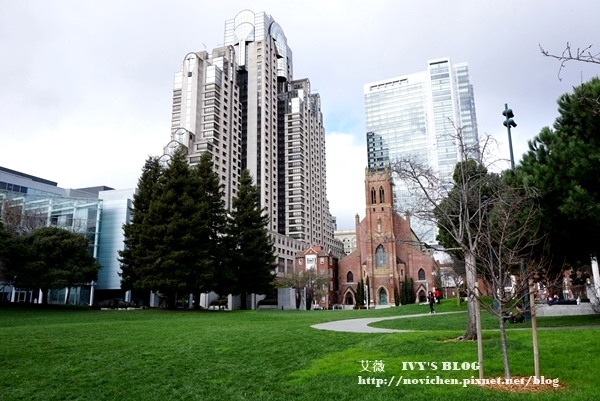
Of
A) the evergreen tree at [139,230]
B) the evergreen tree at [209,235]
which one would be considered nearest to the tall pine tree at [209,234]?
the evergreen tree at [209,235]

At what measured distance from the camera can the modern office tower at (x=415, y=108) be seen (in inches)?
5807

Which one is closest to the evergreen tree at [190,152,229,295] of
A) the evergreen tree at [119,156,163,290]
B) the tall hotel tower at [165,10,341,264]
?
the evergreen tree at [119,156,163,290]

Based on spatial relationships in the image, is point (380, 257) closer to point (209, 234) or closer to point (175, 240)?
point (209, 234)

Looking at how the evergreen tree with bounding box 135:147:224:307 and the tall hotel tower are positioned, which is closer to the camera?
the evergreen tree with bounding box 135:147:224:307

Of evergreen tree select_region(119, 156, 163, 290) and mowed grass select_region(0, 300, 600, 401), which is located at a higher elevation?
evergreen tree select_region(119, 156, 163, 290)

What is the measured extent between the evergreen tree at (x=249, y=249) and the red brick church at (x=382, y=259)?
2741 cm

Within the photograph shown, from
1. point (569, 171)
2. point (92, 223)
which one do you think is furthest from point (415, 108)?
point (569, 171)

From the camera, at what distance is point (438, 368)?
8164 millimetres

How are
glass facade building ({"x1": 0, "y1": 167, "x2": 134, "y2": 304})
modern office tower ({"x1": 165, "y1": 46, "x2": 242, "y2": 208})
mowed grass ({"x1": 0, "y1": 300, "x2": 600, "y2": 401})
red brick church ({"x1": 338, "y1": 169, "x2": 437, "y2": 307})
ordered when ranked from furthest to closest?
modern office tower ({"x1": 165, "y1": 46, "x2": 242, "y2": 208}) → red brick church ({"x1": 338, "y1": 169, "x2": 437, "y2": 307}) → glass facade building ({"x1": 0, "y1": 167, "x2": 134, "y2": 304}) → mowed grass ({"x1": 0, "y1": 300, "x2": 600, "y2": 401})

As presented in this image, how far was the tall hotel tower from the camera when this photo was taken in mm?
95562

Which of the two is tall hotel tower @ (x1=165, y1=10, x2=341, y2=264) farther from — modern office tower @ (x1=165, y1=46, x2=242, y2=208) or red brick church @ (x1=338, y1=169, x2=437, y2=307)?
red brick church @ (x1=338, y1=169, x2=437, y2=307)

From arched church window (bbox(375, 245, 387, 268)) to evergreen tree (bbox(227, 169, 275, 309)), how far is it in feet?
102

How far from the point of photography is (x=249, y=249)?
127 feet

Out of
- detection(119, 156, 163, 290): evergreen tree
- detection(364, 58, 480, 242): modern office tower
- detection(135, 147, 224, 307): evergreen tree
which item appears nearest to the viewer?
detection(135, 147, 224, 307): evergreen tree
